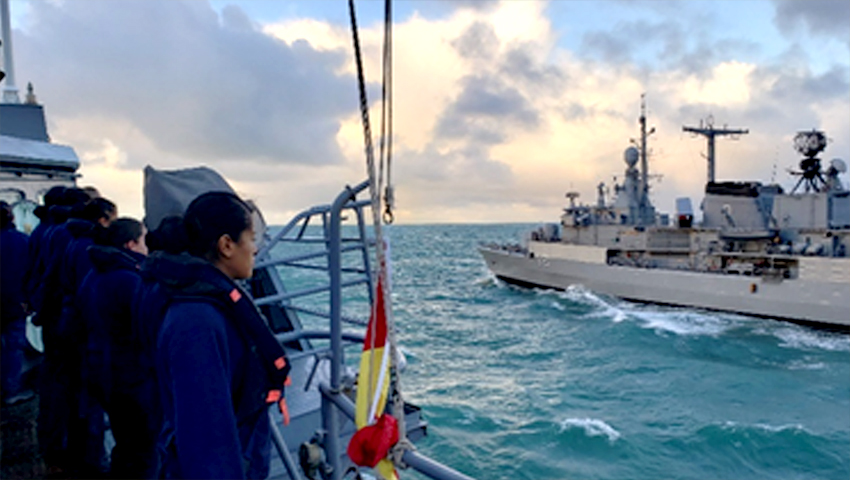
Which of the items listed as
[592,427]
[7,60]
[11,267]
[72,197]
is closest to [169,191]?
[72,197]

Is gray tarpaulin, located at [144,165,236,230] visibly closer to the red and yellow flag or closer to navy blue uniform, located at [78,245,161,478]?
navy blue uniform, located at [78,245,161,478]

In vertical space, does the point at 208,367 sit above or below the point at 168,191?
below

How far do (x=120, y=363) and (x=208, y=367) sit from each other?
1.80m

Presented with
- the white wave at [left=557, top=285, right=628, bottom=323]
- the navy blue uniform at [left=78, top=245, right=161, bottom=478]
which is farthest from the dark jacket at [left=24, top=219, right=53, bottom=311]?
the white wave at [left=557, top=285, right=628, bottom=323]

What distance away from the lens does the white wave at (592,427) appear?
41.0ft

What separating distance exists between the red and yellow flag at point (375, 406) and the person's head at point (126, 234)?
164 cm

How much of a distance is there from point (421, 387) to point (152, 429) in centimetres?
1305

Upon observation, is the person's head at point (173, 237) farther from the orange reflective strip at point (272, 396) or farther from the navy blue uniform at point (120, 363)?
the navy blue uniform at point (120, 363)

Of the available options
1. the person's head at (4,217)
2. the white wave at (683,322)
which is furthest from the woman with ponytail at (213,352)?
the white wave at (683,322)

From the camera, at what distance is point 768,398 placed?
15461 mm

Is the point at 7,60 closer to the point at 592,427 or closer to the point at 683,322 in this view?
the point at 592,427

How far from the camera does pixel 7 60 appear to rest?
9.02m

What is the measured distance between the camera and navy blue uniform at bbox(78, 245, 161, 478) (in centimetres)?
308

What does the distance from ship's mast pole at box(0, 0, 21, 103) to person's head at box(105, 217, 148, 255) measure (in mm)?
7385
